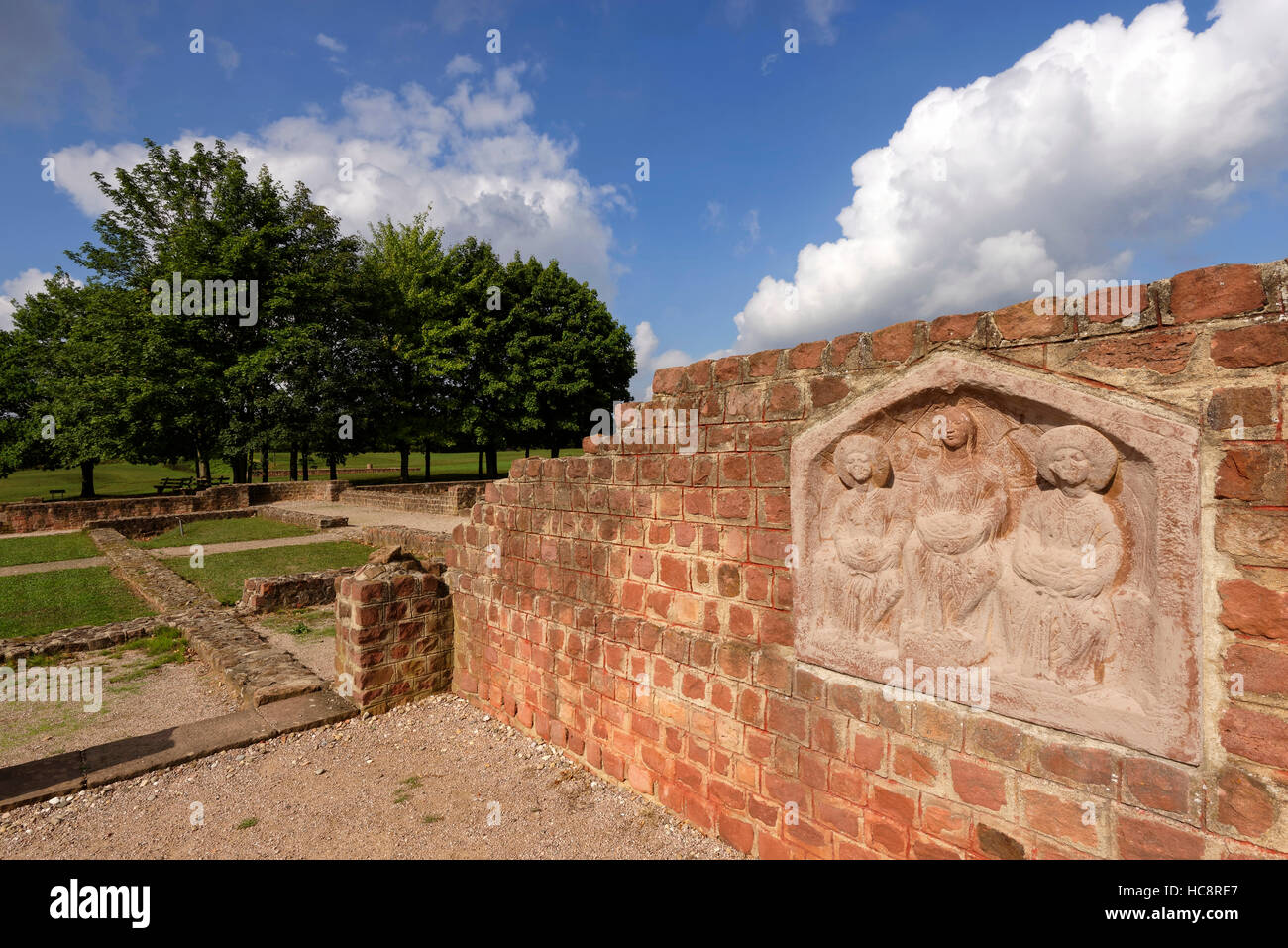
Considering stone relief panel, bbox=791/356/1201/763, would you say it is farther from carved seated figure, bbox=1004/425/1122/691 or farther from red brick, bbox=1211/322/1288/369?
red brick, bbox=1211/322/1288/369

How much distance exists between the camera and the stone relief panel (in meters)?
2.12

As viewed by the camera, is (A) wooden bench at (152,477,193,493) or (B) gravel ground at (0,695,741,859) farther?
(A) wooden bench at (152,477,193,493)

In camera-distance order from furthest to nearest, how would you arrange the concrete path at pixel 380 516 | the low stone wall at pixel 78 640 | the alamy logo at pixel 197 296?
1. the alamy logo at pixel 197 296
2. the concrete path at pixel 380 516
3. the low stone wall at pixel 78 640

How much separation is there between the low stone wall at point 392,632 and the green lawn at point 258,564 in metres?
5.34

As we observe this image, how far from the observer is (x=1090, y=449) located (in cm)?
226

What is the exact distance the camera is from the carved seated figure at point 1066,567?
225 centimetres

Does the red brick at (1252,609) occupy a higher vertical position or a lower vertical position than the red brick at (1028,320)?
lower

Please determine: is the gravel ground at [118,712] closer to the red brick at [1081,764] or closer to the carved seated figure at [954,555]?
the carved seated figure at [954,555]

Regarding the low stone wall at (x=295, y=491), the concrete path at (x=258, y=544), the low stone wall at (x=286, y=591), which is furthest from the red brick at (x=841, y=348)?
the low stone wall at (x=295, y=491)

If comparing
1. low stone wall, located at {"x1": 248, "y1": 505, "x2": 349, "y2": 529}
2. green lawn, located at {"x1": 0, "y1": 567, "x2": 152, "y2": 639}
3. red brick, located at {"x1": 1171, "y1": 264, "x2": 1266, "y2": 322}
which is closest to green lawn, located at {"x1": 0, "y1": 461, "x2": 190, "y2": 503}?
low stone wall, located at {"x1": 248, "y1": 505, "x2": 349, "y2": 529}

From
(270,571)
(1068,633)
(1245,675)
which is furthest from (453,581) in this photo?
(270,571)

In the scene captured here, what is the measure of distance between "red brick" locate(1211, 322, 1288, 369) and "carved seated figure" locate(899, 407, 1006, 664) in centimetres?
78

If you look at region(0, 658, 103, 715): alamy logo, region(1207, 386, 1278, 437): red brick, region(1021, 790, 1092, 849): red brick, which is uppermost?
region(1207, 386, 1278, 437): red brick
